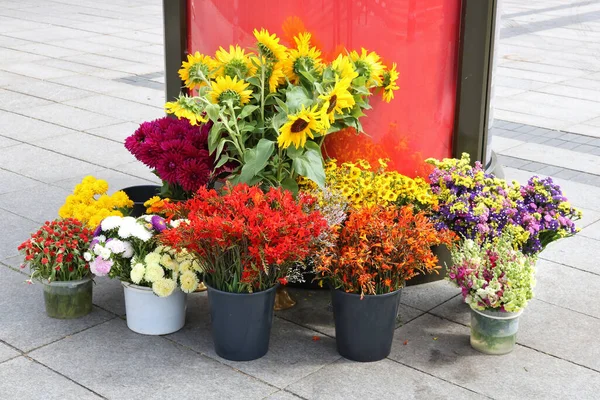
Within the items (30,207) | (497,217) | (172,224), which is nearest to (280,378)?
(172,224)

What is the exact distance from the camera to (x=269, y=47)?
15.2 feet

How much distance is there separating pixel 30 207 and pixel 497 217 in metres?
3.37

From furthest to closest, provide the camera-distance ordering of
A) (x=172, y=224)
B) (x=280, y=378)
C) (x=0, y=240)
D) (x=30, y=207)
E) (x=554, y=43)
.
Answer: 1. (x=554, y=43)
2. (x=30, y=207)
3. (x=0, y=240)
4. (x=172, y=224)
5. (x=280, y=378)

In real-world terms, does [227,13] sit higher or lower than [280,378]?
higher

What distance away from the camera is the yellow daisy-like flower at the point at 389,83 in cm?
476

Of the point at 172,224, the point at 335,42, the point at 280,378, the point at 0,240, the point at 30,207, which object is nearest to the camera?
the point at 280,378

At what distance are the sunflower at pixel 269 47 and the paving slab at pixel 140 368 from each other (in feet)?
5.15

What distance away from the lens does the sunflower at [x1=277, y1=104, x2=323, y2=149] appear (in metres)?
4.23

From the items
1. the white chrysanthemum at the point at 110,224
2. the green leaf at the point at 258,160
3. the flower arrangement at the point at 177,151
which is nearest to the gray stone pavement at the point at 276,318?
the white chrysanthemum at the point at 110,224

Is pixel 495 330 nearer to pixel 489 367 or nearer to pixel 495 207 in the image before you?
pixel 489 367

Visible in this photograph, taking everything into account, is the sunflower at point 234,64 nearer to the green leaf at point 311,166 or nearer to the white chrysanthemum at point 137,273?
the green leaf at point 311,166

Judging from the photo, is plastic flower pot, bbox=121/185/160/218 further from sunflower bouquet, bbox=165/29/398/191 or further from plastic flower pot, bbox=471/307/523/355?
plastic flower pot, bbox=471/307/523/355

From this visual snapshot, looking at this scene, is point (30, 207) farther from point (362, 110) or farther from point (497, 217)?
point (497, 217)

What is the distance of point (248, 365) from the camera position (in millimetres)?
4242
